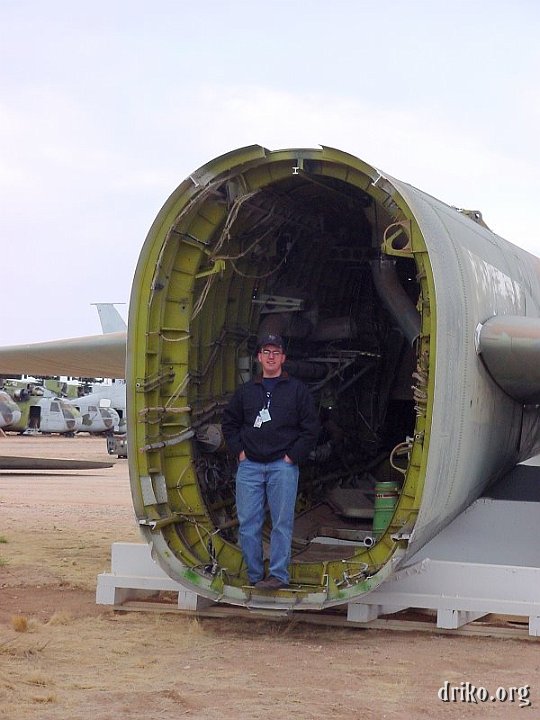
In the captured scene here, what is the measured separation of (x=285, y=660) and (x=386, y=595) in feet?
3.73

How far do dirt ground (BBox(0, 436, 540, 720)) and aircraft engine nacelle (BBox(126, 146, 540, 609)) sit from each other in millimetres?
395

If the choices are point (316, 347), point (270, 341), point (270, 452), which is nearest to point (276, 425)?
point (270, 452)

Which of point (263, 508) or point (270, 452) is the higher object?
point (270, 452)

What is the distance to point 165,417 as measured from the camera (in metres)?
6.90

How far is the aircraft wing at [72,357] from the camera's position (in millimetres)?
10961

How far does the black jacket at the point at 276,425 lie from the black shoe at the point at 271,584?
0.76 meters

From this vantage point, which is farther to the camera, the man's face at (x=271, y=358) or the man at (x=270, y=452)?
the man's face at (x=271, y=358)

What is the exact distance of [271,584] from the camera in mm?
6391

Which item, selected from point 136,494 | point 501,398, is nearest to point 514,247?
point 501,398

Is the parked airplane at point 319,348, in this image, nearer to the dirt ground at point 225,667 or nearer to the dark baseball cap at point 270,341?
the dirt ground at point 225,667

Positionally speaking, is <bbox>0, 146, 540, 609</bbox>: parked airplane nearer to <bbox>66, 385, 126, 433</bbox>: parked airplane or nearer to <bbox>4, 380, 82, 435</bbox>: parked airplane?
<bbox>4, 380, 82, 435</bbox>: parked airplane

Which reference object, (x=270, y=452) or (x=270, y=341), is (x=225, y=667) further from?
(x=270, y=341)

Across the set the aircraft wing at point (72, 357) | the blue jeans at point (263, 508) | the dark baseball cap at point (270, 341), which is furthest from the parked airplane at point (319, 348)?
the aircraft wing at point (72, 357)

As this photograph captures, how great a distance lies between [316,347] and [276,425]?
87.0 inches
